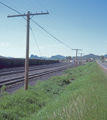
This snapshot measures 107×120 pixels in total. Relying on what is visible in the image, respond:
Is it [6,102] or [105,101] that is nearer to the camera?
[105,101]

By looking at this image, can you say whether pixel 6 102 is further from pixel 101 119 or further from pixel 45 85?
pixel 45 85

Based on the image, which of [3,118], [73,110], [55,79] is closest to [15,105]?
[3,118]

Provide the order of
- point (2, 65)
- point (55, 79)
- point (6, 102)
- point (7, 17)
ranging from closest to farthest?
point (6, 102)
point (7, 17)
point (55, 79)
point (2, 65)

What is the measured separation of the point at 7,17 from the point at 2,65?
2236cm

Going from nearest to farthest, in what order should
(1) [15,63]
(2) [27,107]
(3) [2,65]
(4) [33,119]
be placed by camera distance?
(4) [33,119] → (2) [27,107] → (3) [2,65] → (1) [15,63]

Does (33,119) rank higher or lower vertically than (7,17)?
lower

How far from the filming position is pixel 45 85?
12.3 meters

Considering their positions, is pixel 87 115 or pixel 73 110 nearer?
pixel 87 115

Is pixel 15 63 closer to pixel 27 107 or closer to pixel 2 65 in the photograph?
pixel 2 65

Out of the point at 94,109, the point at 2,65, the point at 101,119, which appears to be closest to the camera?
the point at 101,119

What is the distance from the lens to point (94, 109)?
14.7ft

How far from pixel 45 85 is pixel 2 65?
2249 centimetres

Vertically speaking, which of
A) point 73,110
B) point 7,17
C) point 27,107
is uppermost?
point 7,17

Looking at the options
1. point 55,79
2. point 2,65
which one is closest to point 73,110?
point 55,79
